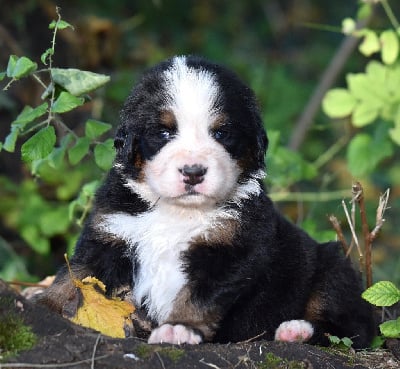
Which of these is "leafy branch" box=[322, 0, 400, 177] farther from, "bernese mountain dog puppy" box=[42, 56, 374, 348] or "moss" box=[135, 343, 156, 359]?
"moss" box=[135, 343, 156, 359]

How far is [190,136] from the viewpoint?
4.45 m

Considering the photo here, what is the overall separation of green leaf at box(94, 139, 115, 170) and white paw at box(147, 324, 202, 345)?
130 centimetres

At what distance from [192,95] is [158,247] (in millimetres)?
800

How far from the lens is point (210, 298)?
450cm

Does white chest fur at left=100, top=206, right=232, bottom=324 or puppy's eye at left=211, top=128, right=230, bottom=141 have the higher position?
puppy's eye at left=211, top=128, right=230, bottom=141

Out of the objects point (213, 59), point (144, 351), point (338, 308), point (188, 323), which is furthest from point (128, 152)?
point (213, 59)

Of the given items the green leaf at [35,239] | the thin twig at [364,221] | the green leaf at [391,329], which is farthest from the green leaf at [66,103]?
the green leaf at [35,239]

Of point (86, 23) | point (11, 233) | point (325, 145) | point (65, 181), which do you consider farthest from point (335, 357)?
point (325, 145)

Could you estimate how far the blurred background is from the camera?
26.4 ft

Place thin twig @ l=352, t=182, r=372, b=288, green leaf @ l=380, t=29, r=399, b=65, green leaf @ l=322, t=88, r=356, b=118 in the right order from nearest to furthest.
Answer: thin twig @ l=352, t=182, r=372, b=288
green leaf @ l=380, t=29, r=399, b=65
green leaf @ l=322, t=88, r=356, b=118

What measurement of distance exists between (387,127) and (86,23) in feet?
13.6

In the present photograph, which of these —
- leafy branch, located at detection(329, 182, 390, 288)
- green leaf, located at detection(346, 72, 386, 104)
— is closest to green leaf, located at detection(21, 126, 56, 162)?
leafy branch, located at detection(329, 182, 390, 288)

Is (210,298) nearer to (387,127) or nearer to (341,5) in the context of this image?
(387,127)

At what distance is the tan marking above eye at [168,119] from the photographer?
4.49m
